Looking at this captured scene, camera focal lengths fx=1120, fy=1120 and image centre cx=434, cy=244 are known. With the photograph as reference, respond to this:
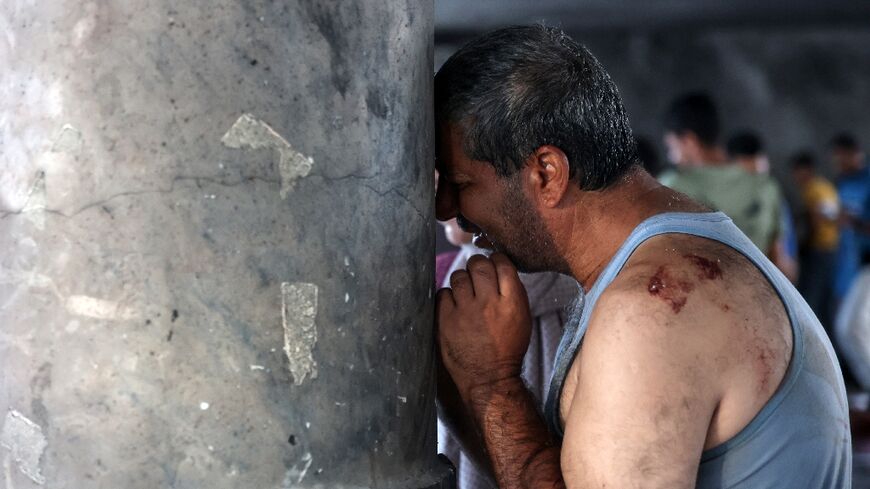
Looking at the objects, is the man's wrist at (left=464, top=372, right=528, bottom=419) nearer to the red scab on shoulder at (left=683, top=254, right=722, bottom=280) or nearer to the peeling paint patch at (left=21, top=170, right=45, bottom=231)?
the red scab on shoulder at (left=683, top=254, right=722, bottom=280)

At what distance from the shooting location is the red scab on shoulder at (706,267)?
1.79 meters

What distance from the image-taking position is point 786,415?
1800mm

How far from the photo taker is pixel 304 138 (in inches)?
61.7

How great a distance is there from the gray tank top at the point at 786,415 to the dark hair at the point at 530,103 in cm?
18

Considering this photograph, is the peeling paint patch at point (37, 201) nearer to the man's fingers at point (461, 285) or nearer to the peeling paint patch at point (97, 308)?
the peeling paint patch at point (97, 308)

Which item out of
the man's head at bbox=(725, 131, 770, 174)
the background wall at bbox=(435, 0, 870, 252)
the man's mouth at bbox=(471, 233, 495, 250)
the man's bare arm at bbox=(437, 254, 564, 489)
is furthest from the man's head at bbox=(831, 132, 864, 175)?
the man's bare arm at bbox=(437, 254, 564, 489)

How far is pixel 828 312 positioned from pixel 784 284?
31.4ft

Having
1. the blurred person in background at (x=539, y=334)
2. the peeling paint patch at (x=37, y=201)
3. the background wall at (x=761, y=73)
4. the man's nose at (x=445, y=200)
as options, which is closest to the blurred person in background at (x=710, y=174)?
the blurred person in background at (x=539, y=334)

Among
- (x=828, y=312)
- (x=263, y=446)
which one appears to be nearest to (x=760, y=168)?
(x=828, y=312)

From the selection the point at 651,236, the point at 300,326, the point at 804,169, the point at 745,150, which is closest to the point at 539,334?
the point at 651,236

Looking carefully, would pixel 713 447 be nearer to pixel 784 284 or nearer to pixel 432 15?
pixel 784 284

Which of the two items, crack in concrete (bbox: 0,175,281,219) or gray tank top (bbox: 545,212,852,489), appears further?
gray tank top (bbox: 545,212,852,489)

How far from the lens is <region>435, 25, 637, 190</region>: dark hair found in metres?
1.96

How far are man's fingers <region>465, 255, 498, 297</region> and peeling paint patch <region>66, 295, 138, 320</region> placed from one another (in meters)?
0.71
